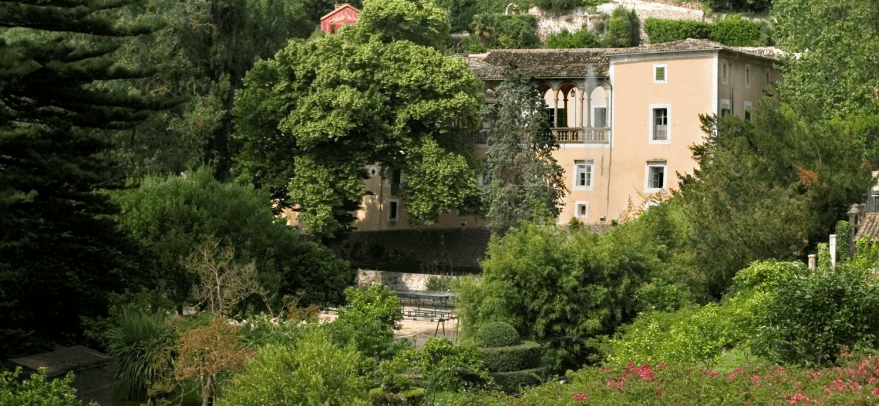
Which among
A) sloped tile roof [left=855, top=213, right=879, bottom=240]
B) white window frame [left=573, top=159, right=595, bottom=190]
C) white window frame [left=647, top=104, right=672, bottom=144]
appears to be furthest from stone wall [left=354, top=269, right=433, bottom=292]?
sloped tile roof [left=855, top=213, right=879, bottom=240]

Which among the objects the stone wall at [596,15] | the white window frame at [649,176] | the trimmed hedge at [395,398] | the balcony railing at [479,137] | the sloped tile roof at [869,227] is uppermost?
the stone wall at [596,15]

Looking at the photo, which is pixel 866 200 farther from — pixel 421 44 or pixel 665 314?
pixel 421 44

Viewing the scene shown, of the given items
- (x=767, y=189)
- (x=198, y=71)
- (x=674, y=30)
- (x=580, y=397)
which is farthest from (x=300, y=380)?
(x=674, y=30)

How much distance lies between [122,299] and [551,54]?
2609cm

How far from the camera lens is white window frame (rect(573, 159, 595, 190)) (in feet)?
145

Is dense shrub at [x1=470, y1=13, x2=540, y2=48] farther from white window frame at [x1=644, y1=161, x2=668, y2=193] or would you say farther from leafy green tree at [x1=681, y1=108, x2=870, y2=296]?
leafy green tree at [x1=681, y1=108, x2=870, y2=296]

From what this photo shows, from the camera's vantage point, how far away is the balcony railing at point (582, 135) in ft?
145

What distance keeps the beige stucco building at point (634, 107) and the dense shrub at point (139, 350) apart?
20.2 metres

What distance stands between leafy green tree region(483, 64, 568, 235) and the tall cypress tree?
1533 centimetres

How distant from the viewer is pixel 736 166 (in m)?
30.9

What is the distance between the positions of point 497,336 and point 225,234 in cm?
780

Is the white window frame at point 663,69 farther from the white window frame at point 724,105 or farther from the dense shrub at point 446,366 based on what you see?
the dense shrub at point 446,366

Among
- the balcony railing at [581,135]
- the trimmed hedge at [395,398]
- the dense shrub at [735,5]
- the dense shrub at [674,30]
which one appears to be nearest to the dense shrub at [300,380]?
the trimmed hedge at [395,398]

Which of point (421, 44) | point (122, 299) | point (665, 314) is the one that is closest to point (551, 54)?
point (421, 44)
